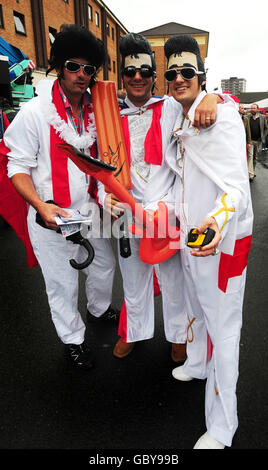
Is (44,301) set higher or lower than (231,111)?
lower

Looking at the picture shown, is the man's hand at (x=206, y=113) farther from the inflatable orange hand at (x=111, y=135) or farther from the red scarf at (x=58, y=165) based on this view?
the red scarf at (x=58, y=165)

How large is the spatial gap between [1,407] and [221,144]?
1.93 meters

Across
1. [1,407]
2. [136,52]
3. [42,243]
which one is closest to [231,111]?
[136,52]

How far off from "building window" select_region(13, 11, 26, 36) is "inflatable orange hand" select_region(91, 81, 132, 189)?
1702 centimetres

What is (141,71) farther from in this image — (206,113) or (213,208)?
(213,208)

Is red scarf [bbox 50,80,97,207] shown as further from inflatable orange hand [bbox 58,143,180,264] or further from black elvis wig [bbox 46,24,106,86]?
inflatable orange hand [bbox 58,143,180,264]

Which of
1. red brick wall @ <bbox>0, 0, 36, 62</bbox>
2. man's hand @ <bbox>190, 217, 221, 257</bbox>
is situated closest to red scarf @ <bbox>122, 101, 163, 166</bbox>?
man's hand @ <bbox>190, 217, 221, 257</bbox>

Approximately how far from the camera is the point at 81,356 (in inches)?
87.3

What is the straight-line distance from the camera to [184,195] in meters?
1.59

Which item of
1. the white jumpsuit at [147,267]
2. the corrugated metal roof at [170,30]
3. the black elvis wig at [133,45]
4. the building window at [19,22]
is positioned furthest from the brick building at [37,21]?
the corrugated metal roof at [170,30]

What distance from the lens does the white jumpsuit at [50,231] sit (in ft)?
5.88

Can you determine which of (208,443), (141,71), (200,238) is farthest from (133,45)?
(208,443)

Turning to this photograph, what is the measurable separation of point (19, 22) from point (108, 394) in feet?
60.7

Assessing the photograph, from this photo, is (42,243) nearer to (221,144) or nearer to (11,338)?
(11,338)
